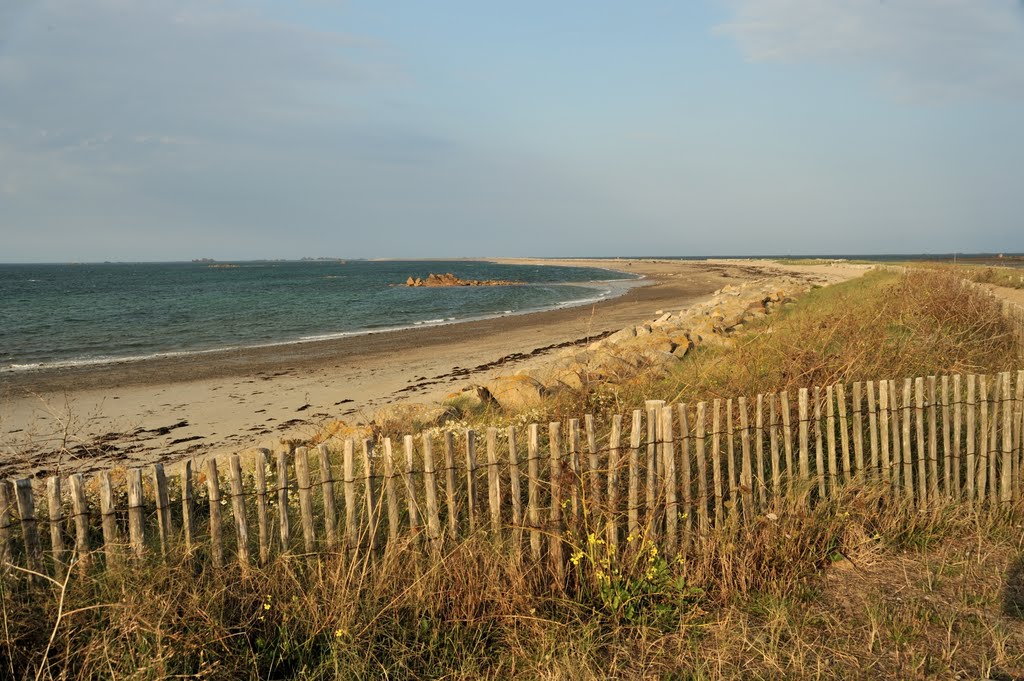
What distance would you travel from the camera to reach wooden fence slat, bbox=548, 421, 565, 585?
154 inches

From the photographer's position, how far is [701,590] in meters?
3.81

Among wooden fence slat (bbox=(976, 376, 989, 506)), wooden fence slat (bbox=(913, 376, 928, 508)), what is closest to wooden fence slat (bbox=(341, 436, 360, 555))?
wooden fence slat (bbox=(913, 376, 928, 508))

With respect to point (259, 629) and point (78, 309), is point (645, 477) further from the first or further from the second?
point (78, 309)

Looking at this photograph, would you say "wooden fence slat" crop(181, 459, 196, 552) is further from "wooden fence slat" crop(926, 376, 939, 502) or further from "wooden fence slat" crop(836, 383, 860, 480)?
"wooden fence slat" crop(926, 376, 939, 502)

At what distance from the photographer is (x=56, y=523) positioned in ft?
10.9

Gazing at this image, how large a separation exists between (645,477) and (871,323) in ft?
23.2

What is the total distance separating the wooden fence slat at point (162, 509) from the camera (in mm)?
3438

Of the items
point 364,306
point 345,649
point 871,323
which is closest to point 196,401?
point 345,649

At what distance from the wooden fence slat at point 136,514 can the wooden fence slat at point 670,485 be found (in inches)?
123

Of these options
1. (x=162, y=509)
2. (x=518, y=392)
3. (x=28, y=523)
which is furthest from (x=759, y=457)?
(x=518, y=392)

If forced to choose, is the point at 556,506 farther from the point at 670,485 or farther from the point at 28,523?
the point at 28,523

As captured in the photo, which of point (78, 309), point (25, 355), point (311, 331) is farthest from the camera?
point (78, 309)

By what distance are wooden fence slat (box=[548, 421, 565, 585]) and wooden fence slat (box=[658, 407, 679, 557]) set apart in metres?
0.74

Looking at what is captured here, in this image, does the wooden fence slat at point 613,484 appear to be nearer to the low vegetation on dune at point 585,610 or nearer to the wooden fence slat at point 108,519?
the low vegetation on dune at point 585,610
